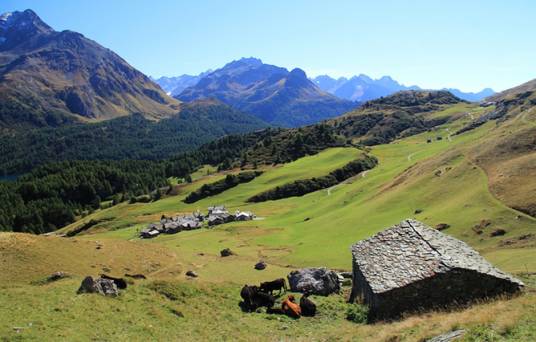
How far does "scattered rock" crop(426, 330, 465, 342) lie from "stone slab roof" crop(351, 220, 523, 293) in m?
8.69

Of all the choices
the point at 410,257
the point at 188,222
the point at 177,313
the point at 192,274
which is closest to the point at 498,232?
the point at 410,257

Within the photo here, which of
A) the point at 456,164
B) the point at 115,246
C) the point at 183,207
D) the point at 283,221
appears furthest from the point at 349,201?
the point at 183,207

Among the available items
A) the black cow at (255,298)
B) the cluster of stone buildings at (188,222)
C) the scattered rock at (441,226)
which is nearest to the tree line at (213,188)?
the cluster of stone buildings at (188,222)

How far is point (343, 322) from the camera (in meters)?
31.1

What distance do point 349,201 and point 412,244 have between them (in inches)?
2549

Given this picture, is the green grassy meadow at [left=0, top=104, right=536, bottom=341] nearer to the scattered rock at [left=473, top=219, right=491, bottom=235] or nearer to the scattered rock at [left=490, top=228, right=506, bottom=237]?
the scattered rock at [left=473, top=219, right=491, bottom=235]

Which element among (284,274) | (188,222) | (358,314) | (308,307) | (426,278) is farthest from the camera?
(188,222)

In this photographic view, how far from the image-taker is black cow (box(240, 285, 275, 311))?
1369 inches

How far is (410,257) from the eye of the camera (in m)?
31.1

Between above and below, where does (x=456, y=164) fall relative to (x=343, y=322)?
above

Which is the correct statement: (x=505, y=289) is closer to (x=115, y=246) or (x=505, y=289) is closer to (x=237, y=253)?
(x=237, y=253)

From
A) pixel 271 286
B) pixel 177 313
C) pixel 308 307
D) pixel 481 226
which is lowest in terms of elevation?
pixel 481 226

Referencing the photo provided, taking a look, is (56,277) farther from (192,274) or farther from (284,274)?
(284,274)

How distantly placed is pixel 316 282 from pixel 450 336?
20.1 metres
